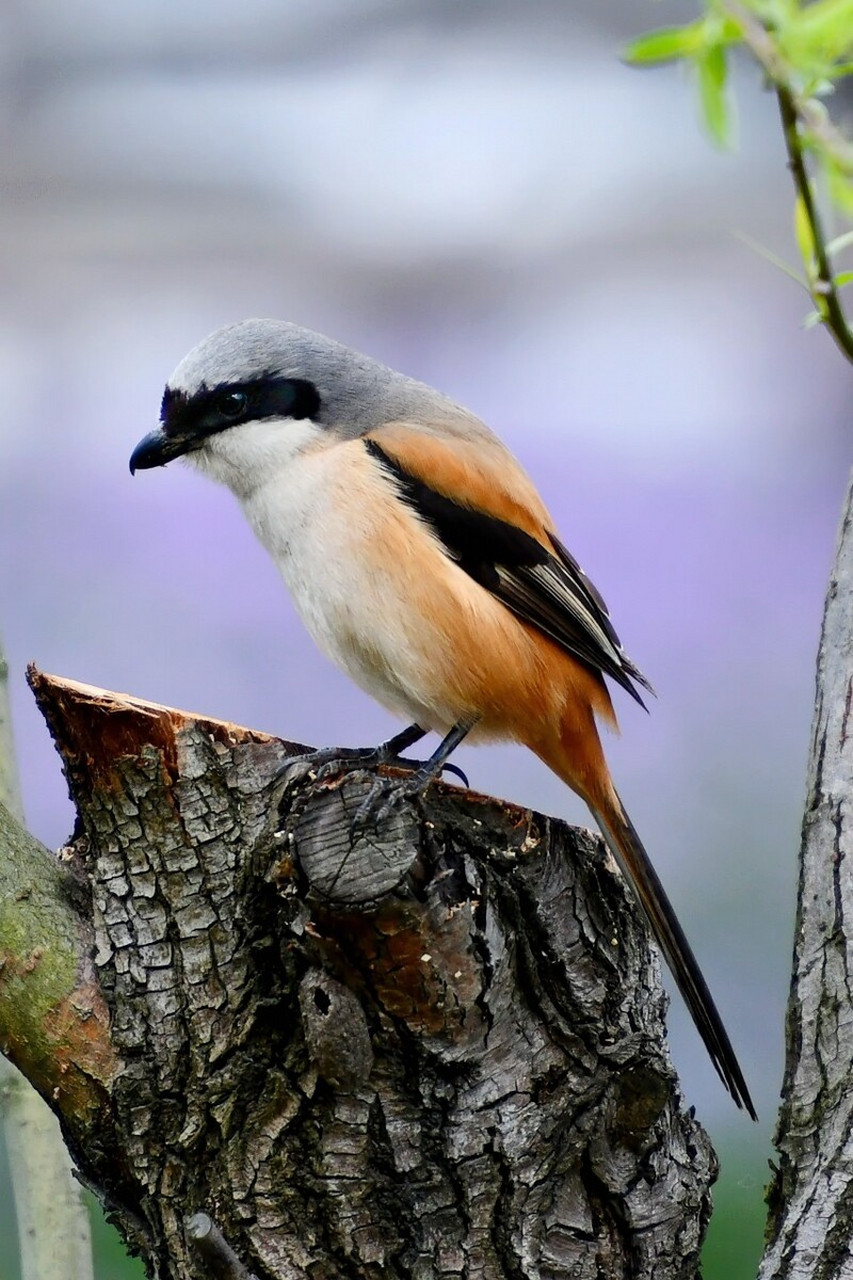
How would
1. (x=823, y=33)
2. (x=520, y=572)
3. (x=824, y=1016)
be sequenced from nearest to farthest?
(x=823, y=33), (x=824, y=1016), (x=520, y=572)

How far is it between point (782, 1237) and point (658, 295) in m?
3.02

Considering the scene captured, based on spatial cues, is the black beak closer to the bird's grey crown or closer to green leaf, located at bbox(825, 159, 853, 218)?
the bird's grey crown

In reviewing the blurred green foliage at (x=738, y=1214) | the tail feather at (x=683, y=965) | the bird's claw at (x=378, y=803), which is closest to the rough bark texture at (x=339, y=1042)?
the bird's claw at (x=378, y=803)

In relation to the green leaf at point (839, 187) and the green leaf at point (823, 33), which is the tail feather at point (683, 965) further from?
the green leaf at point (823, 33)

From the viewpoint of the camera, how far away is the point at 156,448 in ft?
7.97

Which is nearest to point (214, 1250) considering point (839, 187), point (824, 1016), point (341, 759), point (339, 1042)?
point (339, 1042)

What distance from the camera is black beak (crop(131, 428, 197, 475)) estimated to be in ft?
7.96

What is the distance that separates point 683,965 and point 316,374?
1270 mm

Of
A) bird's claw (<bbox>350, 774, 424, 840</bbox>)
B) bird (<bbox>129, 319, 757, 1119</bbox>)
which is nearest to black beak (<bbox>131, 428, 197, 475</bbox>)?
bird (<bbox>129, 319, 757, 1119</bbox>)

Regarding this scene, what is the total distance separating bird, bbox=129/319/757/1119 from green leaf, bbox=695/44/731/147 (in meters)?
1.09

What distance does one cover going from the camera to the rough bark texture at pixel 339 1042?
1.63 m

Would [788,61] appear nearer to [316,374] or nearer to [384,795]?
[384,795]

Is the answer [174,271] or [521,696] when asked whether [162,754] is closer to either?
[521,696]

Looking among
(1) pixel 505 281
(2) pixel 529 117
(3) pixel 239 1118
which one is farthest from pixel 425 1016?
(2) pixel 529 117
